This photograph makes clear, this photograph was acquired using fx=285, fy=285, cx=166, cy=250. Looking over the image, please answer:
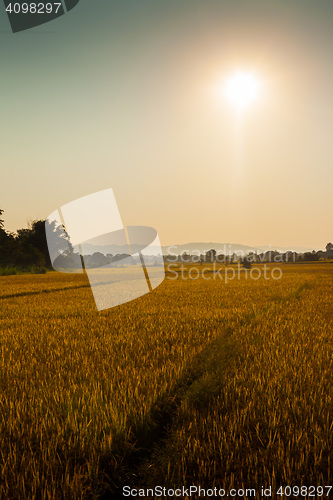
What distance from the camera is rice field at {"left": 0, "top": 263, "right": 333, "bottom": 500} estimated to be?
172 centimetres

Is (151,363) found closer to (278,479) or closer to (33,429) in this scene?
(33,429)

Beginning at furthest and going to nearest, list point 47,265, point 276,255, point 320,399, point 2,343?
point 276,255
point 47,265
point 2,343
point 320,399

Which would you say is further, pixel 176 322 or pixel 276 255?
pixel 276 255

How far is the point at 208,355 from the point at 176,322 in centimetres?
255

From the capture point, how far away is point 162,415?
8.48 ft

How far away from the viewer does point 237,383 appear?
3117 mm

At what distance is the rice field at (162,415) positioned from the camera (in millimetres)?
1719

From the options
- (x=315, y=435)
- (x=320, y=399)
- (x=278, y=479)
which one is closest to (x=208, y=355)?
(x=320, y=399)

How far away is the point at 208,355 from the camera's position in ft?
14.0

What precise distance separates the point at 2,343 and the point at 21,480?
4293 mm

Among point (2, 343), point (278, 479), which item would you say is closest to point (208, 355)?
point (278, 479)

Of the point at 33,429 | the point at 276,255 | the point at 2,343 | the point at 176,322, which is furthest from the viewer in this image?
the point at 276,255

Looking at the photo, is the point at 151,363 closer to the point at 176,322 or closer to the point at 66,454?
the point at 66,454

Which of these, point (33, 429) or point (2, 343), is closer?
point (33, 429)
